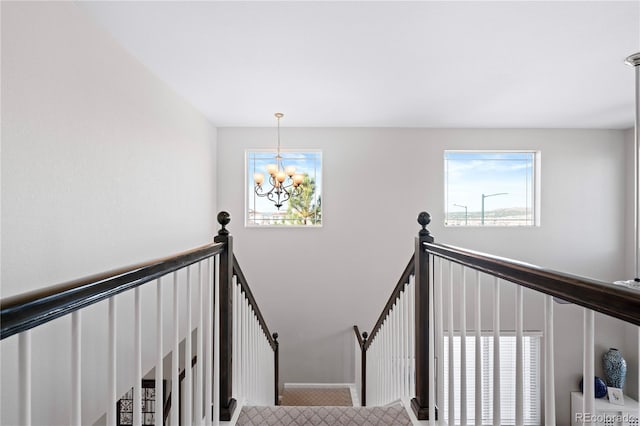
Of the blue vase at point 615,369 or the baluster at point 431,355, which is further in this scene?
the blue vase at point 615,369

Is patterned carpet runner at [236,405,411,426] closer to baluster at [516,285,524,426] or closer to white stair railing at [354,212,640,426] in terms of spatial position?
white stair railing at [354,212,640,426]

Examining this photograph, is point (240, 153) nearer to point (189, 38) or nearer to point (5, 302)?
point (189, 38)

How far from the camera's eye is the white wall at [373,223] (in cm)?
473

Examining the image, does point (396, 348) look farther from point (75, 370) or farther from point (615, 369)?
point (615, 369)

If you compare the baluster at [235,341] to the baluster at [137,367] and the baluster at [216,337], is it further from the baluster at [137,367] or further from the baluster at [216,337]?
the baluster at [137,367]

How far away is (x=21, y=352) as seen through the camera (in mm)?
625

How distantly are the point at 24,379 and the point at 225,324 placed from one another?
1.19 meters

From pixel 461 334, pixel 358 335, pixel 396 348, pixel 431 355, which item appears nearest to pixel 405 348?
pixel 396 348

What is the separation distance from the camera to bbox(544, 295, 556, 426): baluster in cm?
→ 85

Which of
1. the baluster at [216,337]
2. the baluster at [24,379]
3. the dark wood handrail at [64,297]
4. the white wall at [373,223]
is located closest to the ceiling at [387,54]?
the white wall at [373,223]

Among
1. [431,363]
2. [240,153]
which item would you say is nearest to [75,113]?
[431,363]

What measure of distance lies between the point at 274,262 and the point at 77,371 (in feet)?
13.2

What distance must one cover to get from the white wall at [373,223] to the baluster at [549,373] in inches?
152

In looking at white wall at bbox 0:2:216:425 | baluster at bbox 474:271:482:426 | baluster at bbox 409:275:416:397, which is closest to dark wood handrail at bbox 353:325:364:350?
baluster at bbox 409:275:416:397
